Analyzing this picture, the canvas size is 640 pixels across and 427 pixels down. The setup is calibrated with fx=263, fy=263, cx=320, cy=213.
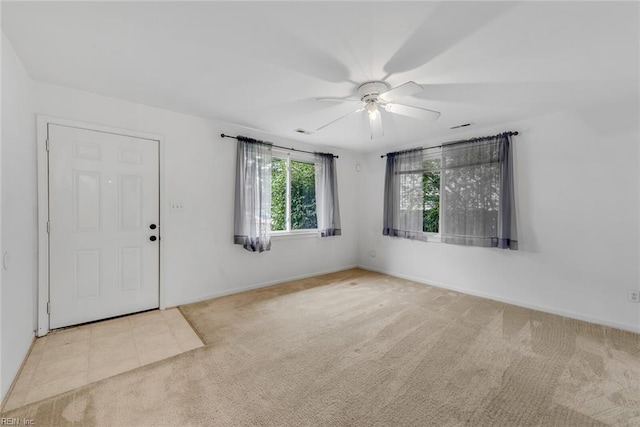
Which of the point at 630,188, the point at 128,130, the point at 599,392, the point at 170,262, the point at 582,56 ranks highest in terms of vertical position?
the point at 582,56

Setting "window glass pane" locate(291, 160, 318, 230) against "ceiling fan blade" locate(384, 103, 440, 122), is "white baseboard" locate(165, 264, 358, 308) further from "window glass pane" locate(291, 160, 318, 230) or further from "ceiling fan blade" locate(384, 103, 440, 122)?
"ceiling fan blade" locate(384, 103, 440, 122)

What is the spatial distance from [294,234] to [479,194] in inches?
113

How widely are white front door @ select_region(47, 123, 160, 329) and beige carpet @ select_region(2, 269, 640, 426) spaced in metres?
0.78

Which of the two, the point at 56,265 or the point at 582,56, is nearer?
the point at 582,56

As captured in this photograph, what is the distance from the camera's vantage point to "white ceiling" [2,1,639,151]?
1.56 metres

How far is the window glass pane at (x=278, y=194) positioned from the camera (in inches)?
170

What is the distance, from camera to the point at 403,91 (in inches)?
84.0

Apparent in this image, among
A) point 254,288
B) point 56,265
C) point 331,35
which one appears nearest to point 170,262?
point 56,265

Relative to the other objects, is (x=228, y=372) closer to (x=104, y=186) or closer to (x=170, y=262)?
(x=170, y=262)

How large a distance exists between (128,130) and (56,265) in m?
1.55

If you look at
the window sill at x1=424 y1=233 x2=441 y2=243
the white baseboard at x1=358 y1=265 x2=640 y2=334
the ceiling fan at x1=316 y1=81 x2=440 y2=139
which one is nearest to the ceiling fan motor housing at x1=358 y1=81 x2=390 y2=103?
the ceiling fan at x1=316 y1=81 x2=440 y2=139

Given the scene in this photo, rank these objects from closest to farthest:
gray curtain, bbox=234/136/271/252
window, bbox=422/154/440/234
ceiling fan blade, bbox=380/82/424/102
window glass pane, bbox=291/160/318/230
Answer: ceiling fan blade, bbox=380/82/424/102
gray curtain, bbox=234/136/271/252
window, bbox=422/154/440/234
window glass pane, bbox=291/160/318/230

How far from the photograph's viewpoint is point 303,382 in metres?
1.92

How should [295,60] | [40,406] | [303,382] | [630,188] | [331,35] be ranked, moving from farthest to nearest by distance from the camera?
[630,188] < [295,60] < [303,382] < [331,35] < [40,406]
